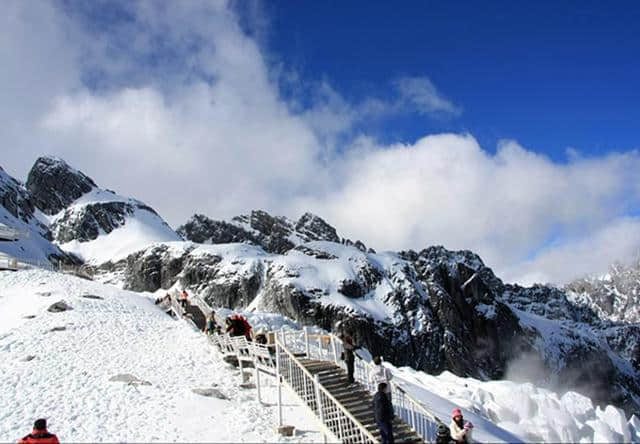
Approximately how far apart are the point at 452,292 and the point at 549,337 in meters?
55.7

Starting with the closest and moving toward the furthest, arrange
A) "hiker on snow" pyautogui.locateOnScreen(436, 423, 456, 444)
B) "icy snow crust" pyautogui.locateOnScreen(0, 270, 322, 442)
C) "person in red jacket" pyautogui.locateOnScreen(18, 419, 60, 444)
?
"person in red jacket" pyautogui.locateOnScreen(18, 419, 60, 444) < "hiker on snow" pyautogui.locateOnScreen(436, 423, 456, 444) < "icy snow crust" pyautogui.locateOnScreen(0, 270, 322, 442)

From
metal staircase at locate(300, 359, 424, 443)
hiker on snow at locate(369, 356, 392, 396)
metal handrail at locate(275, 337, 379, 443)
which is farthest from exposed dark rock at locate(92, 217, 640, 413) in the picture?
hiker on snow at locate(369, 356, 392, 396)

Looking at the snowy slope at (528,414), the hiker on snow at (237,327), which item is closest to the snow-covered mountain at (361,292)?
the hiker on snow at (237,327)

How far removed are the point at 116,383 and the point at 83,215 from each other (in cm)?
15042

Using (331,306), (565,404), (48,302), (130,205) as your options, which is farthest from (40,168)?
(565,404)

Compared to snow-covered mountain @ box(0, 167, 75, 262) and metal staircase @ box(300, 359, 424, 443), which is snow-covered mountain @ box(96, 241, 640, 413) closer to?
snow-covered mountain @ box(0, 167, 75, 262)

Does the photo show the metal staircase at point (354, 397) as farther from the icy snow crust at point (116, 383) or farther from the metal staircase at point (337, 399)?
the icy snow crust at point (116, 383)

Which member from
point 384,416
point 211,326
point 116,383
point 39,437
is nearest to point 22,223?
point 211,326

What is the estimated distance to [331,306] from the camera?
106 meters

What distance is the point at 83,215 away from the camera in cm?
15575

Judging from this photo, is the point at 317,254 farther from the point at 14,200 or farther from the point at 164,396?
the point at 164,396

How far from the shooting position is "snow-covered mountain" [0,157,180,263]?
141625mm

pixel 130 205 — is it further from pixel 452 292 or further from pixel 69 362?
pixel 69 362

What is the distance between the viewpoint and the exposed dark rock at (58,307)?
3033cm
